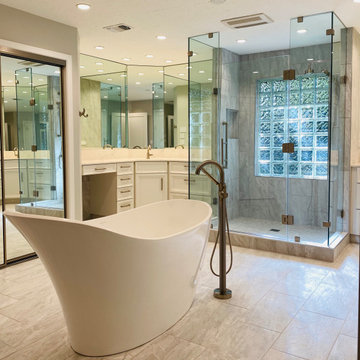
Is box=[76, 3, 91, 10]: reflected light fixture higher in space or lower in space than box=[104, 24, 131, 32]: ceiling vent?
lower

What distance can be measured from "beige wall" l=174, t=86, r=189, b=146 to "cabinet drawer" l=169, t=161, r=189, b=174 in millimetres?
478

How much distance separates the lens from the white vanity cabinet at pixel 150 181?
18.7 ft

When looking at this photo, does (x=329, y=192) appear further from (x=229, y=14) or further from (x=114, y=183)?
(x=114, y=183)

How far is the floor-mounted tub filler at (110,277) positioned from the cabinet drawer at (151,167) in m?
3.26

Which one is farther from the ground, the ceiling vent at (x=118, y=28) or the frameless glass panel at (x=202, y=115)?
the ceiling vent at (x=118, y=28)

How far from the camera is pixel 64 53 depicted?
13.4 ft

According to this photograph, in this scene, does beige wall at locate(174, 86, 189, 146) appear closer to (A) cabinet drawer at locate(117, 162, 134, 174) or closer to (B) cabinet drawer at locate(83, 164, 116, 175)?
(A) cabinet drawer at locate(117, 162, 134, 174)

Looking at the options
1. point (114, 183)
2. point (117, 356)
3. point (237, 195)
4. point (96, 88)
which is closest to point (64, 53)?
point (96, 88)

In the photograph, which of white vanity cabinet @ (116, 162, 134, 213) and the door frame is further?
white vanity cabinet @ (116, 162, 134, 213)

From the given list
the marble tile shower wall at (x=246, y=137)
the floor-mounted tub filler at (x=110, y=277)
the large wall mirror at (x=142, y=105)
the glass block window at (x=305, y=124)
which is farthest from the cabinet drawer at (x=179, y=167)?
the floor-mounted tub filler at (x=110, y=277)

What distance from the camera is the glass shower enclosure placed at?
3855mm

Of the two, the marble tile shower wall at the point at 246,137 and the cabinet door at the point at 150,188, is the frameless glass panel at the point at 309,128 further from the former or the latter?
the cabinet door at the point at 150,188

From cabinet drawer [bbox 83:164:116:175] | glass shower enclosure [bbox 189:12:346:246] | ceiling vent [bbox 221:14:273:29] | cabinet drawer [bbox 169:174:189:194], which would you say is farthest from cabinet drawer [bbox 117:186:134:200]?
ceiling vent [bbox 221:14:273:29]

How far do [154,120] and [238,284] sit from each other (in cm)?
353
